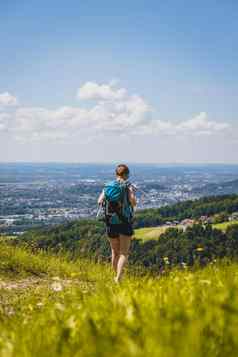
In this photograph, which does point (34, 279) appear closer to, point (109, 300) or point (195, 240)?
point (109, 300)

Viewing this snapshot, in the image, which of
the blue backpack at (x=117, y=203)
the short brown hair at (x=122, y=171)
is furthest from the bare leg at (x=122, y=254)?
the short brown hair at (x=122, y=171)

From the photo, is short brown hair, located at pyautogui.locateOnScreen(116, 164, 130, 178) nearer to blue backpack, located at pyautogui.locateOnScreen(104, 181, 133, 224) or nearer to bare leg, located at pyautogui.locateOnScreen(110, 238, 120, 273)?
blue backpack, located at pyautogui.locateOnScreen(104, 181, 133, 224)

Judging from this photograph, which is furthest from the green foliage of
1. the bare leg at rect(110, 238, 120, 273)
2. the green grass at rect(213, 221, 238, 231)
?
the bare leg at rect(110, 238, 120, 273)

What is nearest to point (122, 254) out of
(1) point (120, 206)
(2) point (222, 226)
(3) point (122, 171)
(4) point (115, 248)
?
(4) point (115, 248)

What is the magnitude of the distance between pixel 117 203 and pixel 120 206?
0.29 ft

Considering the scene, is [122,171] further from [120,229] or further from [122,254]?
[122,254]

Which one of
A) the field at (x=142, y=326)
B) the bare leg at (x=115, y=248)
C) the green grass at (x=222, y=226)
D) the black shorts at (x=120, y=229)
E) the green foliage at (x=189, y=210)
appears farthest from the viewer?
the green foliage at (x=189, y=210)

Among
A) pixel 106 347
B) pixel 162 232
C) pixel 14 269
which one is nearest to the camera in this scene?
pixel 106 347

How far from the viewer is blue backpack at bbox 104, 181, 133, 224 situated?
33.2 ft

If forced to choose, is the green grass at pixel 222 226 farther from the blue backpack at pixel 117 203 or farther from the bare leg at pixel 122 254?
the blue backpack at pixel 117 203

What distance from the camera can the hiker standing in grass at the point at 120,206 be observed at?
10.1 m

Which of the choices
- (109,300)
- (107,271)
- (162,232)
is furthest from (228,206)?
(109,300)

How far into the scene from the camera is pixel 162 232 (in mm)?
108812

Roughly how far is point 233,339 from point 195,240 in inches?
3469
